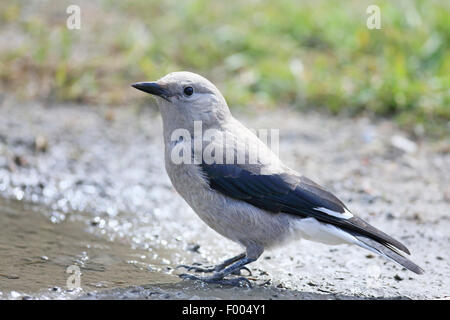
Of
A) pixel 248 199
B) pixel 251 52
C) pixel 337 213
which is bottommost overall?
A: pixel 337 213

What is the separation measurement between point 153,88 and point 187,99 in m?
0.28

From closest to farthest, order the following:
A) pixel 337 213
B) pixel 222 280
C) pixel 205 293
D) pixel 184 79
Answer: pixel 205 293, pixel 337 213, pixel 222 280, pixel 184 79

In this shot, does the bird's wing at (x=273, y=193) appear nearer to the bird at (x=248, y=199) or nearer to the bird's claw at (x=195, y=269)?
the bird at (x=248, y=199)

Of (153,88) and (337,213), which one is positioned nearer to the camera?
(337,213)

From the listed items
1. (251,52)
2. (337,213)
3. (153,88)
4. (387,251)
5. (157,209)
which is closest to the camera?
(387,251)

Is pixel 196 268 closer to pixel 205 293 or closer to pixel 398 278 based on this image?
pixel 205 293

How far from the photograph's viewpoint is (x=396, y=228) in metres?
6.41

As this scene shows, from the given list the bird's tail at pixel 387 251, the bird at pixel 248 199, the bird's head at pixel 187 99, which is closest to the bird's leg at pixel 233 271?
the bird at pixel 248 199

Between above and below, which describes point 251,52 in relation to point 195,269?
above

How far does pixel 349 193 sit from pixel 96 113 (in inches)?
129

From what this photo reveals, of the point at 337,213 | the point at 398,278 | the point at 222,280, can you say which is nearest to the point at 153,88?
the point at 222,280

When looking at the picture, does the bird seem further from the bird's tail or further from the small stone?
the small stone

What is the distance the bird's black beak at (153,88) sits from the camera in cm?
523

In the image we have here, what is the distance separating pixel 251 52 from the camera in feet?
32.0
